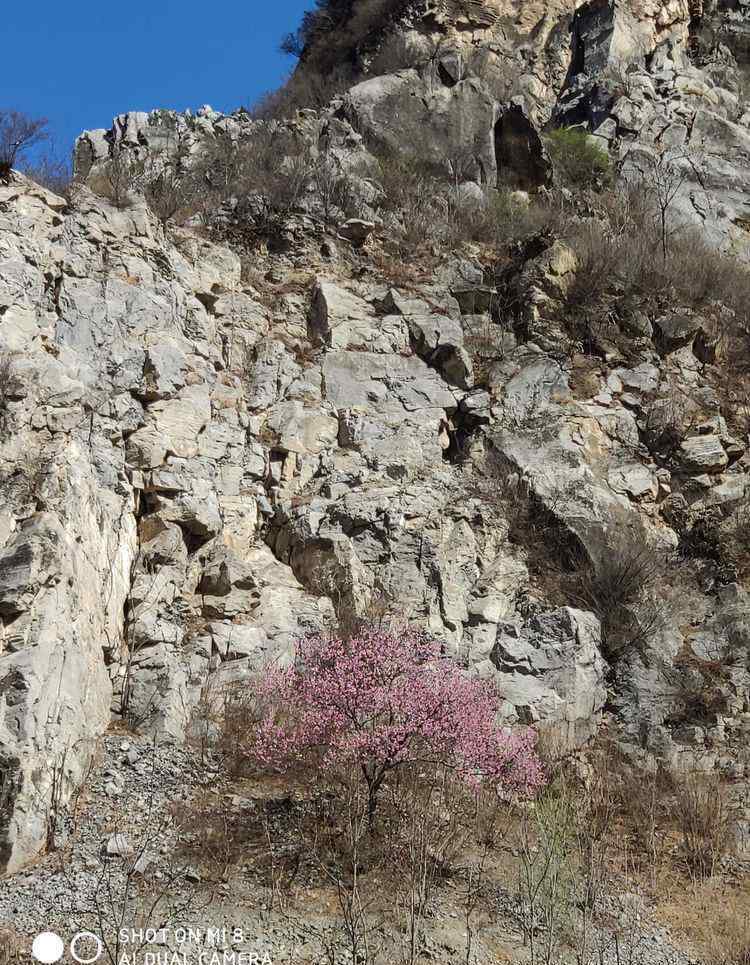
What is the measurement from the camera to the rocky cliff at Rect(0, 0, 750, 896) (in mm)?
7113

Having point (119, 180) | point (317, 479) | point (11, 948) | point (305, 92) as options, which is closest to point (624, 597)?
point (317, 479)

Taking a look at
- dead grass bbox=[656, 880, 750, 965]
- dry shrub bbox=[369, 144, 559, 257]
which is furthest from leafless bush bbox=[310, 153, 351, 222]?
dead grass bbox=[656, 880, 750, 965]

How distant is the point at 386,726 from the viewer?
6223mm

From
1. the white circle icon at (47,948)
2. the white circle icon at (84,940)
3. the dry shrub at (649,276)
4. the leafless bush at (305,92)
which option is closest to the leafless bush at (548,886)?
the white circle icon at (84,940)

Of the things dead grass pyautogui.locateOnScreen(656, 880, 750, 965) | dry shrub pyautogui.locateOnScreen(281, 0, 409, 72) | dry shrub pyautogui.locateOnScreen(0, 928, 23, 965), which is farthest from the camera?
dry shrub pyautogui.locateOnScreen(281, 0, 409, 72)

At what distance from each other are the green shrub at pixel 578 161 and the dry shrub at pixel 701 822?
13.5 meters

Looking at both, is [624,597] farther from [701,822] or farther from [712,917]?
[712,917]

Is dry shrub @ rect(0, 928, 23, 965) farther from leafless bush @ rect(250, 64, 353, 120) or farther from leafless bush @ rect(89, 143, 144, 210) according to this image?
leafless bush @ rect(250, 64, 353, 120)

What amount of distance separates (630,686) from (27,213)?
9099mm

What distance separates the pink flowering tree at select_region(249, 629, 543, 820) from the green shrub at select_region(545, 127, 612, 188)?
14.2 metres

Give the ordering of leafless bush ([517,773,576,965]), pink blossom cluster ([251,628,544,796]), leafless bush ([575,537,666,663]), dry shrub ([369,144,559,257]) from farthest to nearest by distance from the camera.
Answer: dry shrub ([369,144,559,257]) → leafless bush ([575,537,666,663]) → pink blossom cluster ([251,628,544,796]) → leafless bush ([517,773,576,965])

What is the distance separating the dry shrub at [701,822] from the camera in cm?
727

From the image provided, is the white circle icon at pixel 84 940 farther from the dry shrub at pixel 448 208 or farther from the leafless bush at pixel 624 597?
the dry shrub at pixel 448 208

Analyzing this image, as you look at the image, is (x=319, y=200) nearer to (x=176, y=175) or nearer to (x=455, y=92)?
(x=176, y=175)
